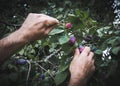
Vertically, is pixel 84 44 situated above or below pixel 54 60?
above

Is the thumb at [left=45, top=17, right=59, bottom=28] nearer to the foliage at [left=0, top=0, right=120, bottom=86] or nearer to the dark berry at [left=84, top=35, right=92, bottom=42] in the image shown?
the foliage at [left=0, top=0, right=120, bottom=86]

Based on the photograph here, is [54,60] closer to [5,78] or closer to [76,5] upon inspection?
[5,78]

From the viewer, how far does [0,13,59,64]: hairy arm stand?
55.3 inches

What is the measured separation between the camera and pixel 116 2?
2.71 m

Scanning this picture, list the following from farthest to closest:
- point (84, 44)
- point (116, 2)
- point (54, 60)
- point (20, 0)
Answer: point (20, 0)
point (116, 2)
point (54, 60)
point (84, 44)

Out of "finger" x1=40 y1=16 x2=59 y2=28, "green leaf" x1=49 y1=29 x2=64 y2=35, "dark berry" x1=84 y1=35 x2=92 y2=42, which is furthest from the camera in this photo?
"dark berry" x1=84 y1=35 x2=92 y2=42

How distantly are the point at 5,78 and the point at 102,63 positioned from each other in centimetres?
58

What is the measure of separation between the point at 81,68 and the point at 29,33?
331 millimetres

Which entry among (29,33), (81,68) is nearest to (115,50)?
(81,68)

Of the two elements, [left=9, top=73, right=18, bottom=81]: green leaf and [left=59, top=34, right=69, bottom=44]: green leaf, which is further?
[left=9, top=73, right=18, bottom=81]: green leaf

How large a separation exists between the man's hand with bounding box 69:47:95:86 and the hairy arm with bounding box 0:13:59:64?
0.23 m

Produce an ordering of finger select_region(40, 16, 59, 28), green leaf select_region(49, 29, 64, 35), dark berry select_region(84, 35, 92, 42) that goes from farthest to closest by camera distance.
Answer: dark berry select_region(84, 35, 92, 42)
green leaf select_region(49, 29, 64, 35)
finger select_region(40, 16, 59, 28)

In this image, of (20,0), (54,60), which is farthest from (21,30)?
(20,0)

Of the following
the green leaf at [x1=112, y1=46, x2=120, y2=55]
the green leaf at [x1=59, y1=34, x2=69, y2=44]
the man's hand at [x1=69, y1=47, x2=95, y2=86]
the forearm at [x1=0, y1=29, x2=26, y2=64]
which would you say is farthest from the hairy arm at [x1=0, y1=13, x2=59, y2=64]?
the green leaf at [x1=112, y1=46, x2=120, y2=55]
